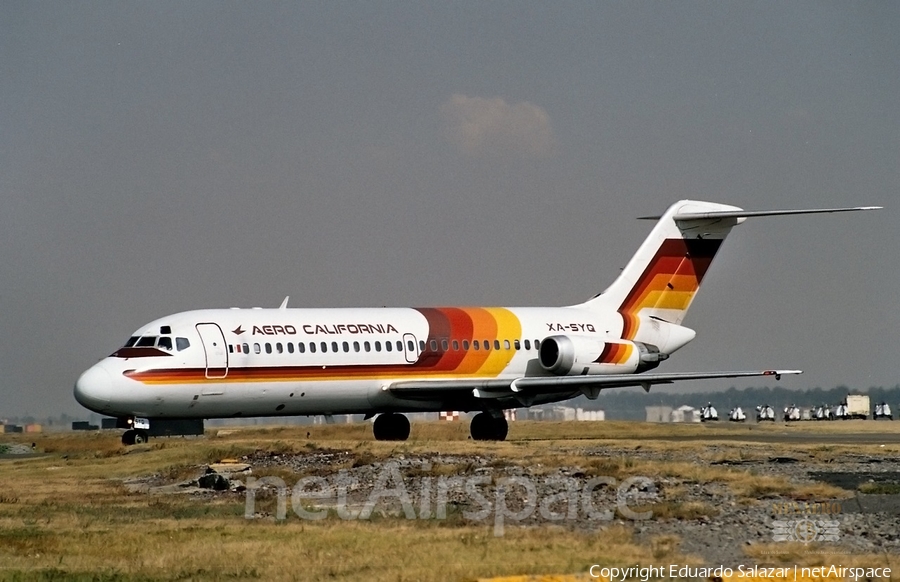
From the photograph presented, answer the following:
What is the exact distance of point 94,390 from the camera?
106 feet

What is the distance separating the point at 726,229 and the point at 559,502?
24684 millimetres

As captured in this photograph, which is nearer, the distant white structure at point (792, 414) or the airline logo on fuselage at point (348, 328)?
the airline logo on fuselage at point (348, 328)

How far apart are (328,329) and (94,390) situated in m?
6.55

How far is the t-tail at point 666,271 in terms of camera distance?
139 ft

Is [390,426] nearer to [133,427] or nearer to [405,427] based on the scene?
[405,427]

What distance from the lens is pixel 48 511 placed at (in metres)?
21.2

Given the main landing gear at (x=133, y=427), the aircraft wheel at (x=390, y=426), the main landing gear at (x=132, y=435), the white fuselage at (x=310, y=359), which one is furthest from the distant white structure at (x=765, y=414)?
the main landing gear at (x=133, y=427)

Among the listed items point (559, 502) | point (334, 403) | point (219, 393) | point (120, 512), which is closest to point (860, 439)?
point (334, 403)

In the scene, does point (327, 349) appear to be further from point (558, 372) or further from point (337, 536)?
point (337, 536)

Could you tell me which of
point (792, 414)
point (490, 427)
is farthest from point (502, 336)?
point (792, 414)

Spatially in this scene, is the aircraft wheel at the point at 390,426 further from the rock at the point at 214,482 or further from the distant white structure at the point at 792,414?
the distant white structure at the point at 792,414

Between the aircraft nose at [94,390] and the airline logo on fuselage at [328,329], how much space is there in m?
3.58

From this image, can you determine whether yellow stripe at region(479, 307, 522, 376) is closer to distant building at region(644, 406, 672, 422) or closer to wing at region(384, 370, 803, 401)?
wing at region(384, 370, 803, 401)

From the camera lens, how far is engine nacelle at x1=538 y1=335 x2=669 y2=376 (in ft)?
128
